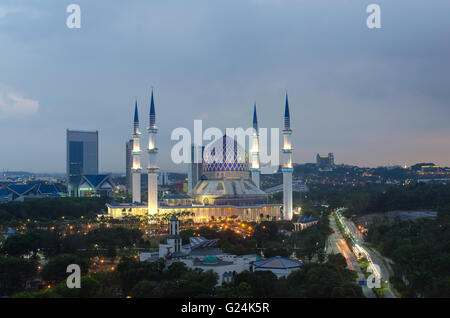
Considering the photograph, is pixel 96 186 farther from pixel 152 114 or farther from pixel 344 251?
pixel 344 251

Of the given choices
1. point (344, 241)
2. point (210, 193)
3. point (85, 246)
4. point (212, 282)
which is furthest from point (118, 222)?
point (212, 282)

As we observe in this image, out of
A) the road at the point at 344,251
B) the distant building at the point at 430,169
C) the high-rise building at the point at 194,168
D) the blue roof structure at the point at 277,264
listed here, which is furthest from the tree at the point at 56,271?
the distant building at the point at 430,169

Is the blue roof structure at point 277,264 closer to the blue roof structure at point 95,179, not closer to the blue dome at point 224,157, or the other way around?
the blue dome at point 224,157

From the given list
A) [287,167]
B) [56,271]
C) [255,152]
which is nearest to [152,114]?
[255,152]

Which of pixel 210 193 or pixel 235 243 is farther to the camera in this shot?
pixel 210 193

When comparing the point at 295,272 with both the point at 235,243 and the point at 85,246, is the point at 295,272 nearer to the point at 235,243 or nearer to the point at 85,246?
the point at 235,243

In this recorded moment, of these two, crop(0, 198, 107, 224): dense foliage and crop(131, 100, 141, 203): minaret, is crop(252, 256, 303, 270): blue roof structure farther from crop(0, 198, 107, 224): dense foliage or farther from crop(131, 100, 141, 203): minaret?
crop(131, 100, 141, 203): minaret
